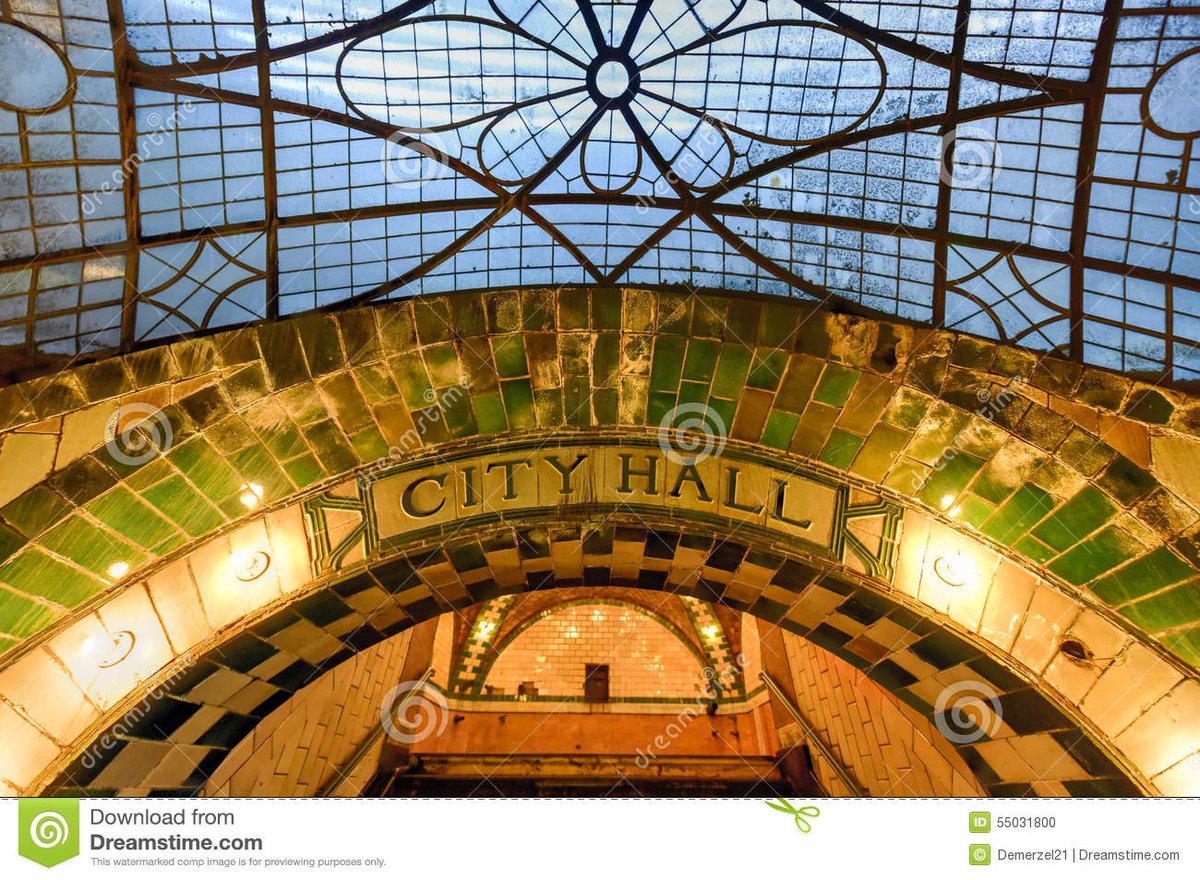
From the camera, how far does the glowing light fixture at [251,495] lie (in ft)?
24.1

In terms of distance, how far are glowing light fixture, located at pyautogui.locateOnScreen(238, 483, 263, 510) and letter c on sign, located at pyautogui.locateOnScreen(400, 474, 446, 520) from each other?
135cm

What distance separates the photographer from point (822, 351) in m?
7.70

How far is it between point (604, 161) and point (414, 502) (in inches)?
165

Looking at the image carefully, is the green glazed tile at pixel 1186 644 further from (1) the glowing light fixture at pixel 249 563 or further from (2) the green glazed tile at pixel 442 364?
(1) the glowing light fixture at pixel 249 563

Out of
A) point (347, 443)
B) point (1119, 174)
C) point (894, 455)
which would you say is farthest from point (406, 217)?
point (1119, 174)

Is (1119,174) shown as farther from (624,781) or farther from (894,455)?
(624,781)

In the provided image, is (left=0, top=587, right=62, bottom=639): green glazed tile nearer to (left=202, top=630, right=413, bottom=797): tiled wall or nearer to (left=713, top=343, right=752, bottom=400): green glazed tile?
(left=202, top=630, right=413, bottom=797): tiled wall

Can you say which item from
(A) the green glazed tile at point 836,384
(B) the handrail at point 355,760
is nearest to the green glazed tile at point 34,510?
(B) the handrail at point 355,760

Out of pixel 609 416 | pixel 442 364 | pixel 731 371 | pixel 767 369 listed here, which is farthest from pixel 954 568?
pixel 442 364

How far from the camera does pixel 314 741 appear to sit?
1091 cm

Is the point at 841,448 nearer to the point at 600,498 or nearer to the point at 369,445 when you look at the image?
the point at 600,498

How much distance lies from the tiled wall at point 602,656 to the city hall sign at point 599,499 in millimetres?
10794

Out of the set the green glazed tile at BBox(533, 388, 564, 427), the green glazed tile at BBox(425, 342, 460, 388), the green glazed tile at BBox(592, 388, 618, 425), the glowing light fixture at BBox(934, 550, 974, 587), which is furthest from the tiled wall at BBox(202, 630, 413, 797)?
the glowing light fixture at BBox(934, 550, 974, 587)
